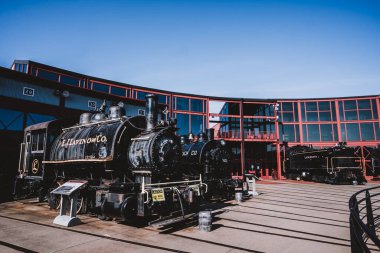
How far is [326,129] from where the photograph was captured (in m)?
33.1

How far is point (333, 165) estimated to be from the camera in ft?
75.5

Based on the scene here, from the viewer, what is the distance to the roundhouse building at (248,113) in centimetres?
1745

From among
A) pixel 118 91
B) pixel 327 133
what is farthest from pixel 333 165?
pixel 118 91

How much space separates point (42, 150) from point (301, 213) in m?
11.2

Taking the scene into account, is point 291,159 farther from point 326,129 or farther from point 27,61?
point 27,61

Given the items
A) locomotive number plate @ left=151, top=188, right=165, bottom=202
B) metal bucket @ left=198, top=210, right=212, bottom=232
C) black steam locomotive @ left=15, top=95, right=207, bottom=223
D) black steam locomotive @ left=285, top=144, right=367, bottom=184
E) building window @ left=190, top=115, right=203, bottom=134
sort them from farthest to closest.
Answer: building window @ left=190, top=115, right=203, bottom=134
black steam locomotive @ left=285, top=144, right=367, bottom=184
black steam locomotive @ left=15, top=95, right=207, bottom=223
locomotive number plate @ left=151, top=188, right=165, bottom=202
metal bucket @ left=198, top=210, right=212, bottom=232

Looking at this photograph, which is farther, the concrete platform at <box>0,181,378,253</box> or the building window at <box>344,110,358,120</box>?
the building window at <box>344,110,358,120</box>

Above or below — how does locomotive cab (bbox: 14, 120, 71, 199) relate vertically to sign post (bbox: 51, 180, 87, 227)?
above

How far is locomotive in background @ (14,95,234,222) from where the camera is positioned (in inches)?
277

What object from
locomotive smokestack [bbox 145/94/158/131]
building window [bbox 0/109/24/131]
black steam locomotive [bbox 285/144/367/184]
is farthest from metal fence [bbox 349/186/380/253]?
building window [bbox 0/109/24/131]

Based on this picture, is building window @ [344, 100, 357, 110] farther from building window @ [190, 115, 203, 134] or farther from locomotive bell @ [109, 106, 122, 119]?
locomotive bell @ [109, 106, 122, 119]

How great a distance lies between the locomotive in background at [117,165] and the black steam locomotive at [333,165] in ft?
54.0

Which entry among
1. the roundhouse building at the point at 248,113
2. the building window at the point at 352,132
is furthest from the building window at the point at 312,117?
the building window at the point at 352,132

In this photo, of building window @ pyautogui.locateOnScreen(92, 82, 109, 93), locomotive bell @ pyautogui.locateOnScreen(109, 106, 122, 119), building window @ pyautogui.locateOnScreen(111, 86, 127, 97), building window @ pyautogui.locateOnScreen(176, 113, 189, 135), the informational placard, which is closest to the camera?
A: the informational placard
